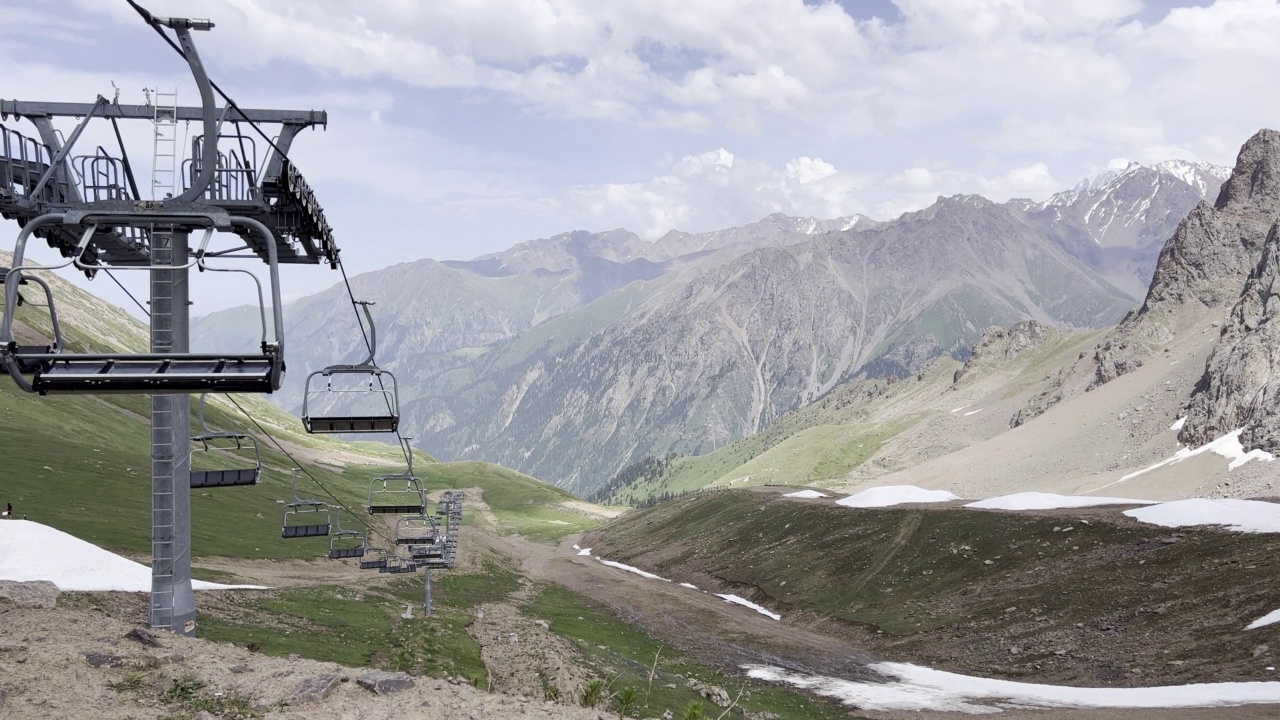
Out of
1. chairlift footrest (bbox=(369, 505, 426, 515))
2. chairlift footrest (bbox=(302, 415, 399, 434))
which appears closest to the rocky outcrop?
chairlift footrest (bbox=(369, 505, 426, 515))

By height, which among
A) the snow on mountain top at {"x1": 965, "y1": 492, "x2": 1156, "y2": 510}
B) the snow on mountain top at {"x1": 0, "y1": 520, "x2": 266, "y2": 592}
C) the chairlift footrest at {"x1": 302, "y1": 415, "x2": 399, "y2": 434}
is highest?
the chairlift footrest at {"x1": 302, "y1": 415, "x2": 399, "y2": 434}

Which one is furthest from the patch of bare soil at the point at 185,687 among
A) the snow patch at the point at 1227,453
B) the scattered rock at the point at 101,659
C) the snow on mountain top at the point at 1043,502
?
the snow patch at the point at 1227,453

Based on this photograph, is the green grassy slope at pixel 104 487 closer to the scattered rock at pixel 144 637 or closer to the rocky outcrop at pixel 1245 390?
the scattered rock at pixel 144 637

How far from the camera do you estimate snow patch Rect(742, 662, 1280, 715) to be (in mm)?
48500

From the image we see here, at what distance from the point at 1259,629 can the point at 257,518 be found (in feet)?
341

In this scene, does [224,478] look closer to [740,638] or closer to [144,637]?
[144,637]

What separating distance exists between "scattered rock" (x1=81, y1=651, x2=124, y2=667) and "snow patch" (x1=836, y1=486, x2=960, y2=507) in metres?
108

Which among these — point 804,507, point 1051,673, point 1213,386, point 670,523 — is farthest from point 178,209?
point 1213,386

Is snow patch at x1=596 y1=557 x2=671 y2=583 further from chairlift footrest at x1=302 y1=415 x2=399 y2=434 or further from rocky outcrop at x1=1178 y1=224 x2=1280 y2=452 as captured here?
rocky outcrop at x1=1178 y1=224 x2=1280 y2=452

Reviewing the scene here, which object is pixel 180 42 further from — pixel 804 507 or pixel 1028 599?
pixel 804 507

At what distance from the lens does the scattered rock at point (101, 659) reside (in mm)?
18469

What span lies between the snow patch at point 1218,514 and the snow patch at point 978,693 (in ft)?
85.5

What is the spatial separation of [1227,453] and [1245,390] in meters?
21.5

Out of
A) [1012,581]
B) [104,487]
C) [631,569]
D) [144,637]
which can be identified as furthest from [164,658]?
[631,569]
